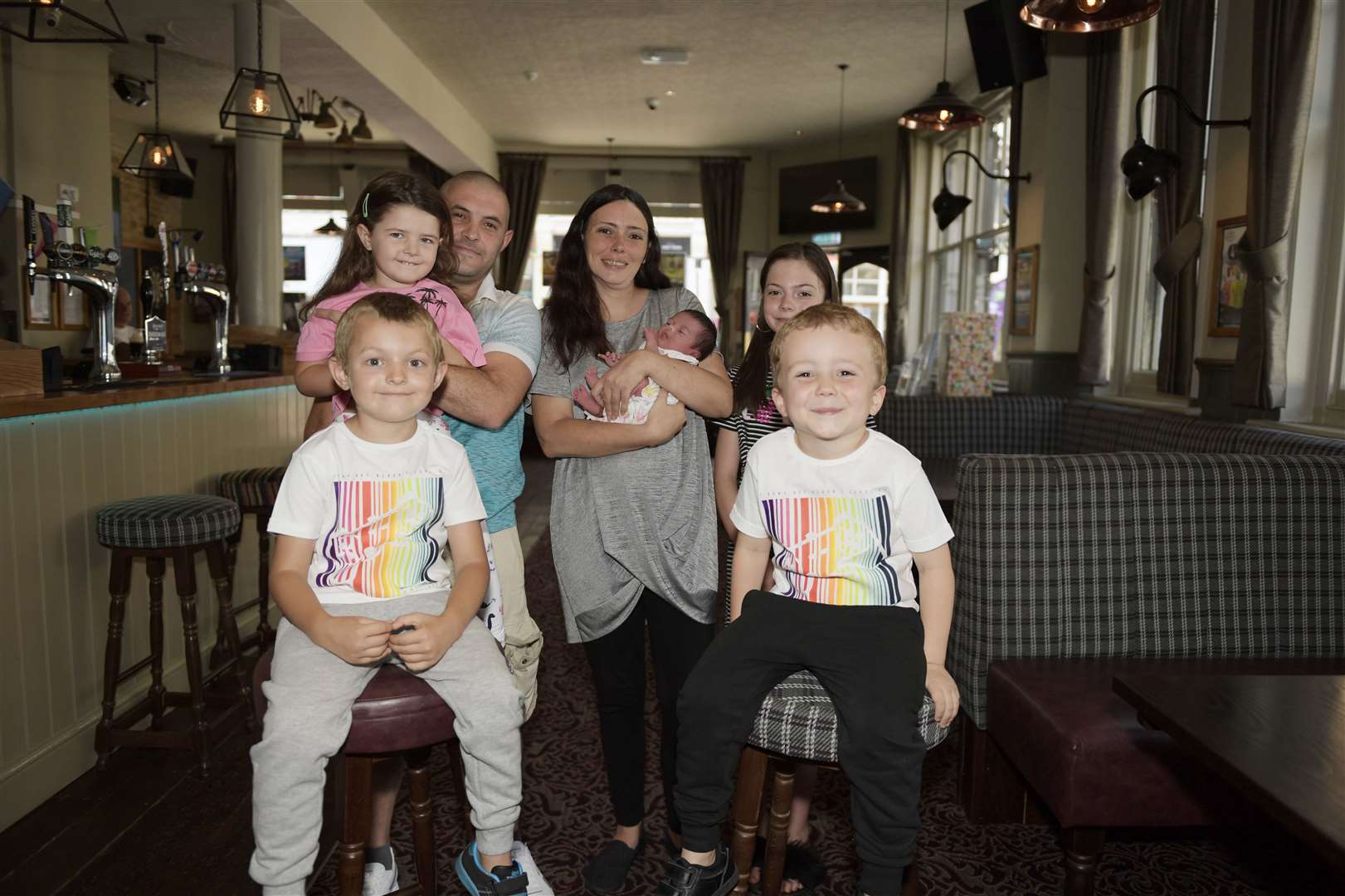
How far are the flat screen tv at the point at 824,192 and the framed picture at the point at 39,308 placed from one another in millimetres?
7790

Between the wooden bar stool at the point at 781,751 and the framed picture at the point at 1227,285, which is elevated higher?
the framed picture at the point at 1227,285

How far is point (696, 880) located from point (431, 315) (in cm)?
106

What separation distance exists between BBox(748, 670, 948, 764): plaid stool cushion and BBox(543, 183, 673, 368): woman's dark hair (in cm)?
82

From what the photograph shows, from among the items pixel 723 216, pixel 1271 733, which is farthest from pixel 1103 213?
pixel 723 216

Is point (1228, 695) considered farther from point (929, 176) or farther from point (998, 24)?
point (929, 176)

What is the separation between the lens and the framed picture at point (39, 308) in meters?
6.17

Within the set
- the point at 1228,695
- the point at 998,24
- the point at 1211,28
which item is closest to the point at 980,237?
the point at 998,24

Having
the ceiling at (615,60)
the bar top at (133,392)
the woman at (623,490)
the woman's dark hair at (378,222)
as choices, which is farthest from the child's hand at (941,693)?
the ceiling at (615,60)

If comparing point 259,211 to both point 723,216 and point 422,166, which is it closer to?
point 422,166

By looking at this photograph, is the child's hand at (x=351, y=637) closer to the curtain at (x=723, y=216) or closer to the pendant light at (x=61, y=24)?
the pendant light at (x=61, y=24)

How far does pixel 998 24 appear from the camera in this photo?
6125mm

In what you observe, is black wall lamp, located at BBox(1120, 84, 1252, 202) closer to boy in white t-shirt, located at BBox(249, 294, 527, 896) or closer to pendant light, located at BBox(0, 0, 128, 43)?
boy in white t-shirt, located at BBox(249, 294, 527, 896)

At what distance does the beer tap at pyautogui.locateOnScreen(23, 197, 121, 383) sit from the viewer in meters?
3.02

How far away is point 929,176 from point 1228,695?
9482 mm
